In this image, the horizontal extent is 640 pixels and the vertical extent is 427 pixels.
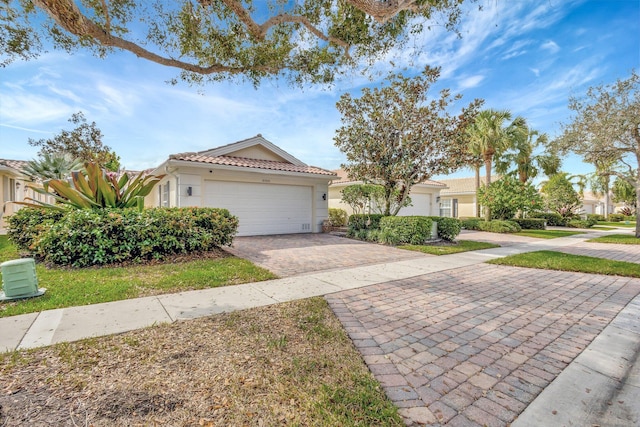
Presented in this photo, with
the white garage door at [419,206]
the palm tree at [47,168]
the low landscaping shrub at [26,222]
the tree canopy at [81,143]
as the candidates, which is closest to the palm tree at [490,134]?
the white garage door at [419,206]

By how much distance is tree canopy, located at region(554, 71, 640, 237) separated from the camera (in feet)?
44.3

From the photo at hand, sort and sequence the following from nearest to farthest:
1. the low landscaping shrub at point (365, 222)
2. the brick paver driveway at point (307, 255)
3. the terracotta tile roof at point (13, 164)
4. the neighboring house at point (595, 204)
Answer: the brick paver driveway at point (307, 255) → the low landscaping shrub at point (365, 222) → the terracotta tile roof at point (13, 164) → the neighboring house at point (595, 204)

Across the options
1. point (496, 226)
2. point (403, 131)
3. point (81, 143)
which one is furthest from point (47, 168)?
point (496, 226)

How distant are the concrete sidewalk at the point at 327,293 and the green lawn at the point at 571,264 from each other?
227 cm

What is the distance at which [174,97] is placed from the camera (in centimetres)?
935

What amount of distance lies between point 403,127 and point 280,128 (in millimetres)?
6400

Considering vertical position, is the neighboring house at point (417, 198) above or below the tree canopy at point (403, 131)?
below

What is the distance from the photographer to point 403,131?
11.6 meters

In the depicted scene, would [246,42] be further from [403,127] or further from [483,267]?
[483,267]

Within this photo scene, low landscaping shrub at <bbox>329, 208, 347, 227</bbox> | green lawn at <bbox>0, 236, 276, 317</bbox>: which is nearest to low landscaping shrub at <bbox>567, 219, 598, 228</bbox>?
low landscaping shrub at <bbox>329, 208, 347, 227</bbox>

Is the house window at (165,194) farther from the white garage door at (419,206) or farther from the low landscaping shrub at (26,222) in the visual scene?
the white garage door at (419,206)

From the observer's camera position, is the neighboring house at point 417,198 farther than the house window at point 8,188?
Yes

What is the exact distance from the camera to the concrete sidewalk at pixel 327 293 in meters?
2.28

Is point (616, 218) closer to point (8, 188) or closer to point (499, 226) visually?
point (499, 226)
